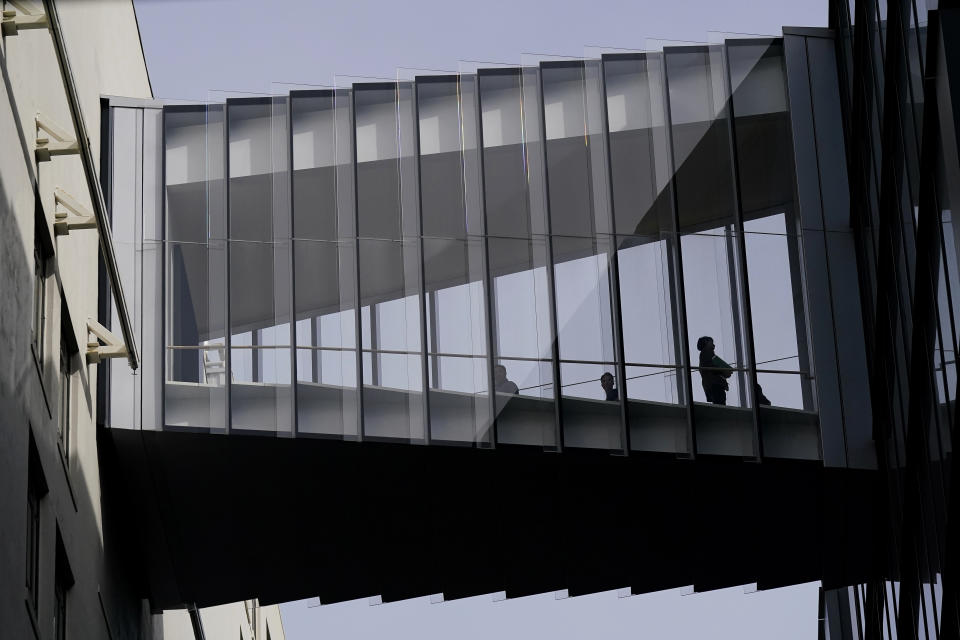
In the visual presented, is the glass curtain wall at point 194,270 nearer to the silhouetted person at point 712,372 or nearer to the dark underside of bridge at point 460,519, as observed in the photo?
the dark underside of bridge at point 460,519

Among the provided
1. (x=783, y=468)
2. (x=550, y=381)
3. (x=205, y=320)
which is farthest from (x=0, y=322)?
(x=783, y=468)

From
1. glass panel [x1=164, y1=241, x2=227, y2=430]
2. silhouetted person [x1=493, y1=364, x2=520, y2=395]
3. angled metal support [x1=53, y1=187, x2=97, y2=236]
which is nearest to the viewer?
angled metal support [x1=53, y1=187, x2=97, y2=236]

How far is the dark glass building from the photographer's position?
1042 inches

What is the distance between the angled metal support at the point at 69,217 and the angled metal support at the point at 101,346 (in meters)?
2.26

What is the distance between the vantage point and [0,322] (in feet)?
56.8

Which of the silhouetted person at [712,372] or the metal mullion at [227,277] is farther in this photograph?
the silhouetted person at [712,372]

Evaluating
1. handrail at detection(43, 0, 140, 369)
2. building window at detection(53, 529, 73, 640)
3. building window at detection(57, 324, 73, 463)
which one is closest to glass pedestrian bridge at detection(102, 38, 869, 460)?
handrail at detection(43, 0, 140, 369)

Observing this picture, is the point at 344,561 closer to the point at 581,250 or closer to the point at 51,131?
the point at 581,250

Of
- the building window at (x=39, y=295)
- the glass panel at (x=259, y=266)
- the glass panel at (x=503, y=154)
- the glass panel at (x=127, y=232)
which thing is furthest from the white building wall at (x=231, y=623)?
the building window at (x=39, y=295)

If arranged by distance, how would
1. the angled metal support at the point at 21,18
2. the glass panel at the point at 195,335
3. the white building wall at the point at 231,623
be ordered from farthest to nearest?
the white building wall at the point at 231,623 → the glass panel at the point at 195,335 → the angled metal support at the point at 21,18

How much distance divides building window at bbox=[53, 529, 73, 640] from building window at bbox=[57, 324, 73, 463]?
1.36 metres

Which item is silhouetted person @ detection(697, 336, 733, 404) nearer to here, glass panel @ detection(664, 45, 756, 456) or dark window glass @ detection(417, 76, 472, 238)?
glass panel @ detection(664, 45, 756, 456)

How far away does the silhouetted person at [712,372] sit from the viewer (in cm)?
2670

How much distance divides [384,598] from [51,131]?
12515mm
